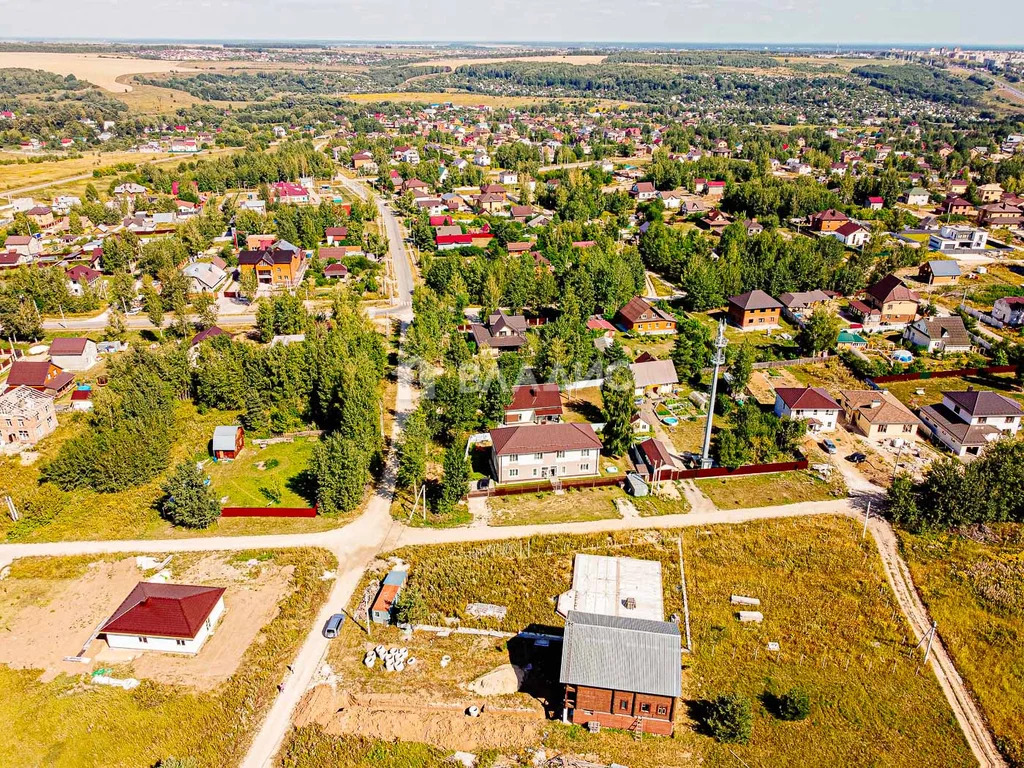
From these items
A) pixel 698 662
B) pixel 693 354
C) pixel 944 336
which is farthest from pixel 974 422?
pixel 698 662

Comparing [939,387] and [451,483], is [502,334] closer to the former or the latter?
[451,483]

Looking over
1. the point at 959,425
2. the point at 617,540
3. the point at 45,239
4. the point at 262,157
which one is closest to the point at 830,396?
the point at 959,425

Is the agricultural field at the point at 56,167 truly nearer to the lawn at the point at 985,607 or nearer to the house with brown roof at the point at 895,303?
the house with brown roof at the point at 895,303

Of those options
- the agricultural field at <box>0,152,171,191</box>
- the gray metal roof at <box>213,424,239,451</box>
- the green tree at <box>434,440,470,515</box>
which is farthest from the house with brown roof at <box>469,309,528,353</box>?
the agricultural field at <box>0,152,171,191</box>

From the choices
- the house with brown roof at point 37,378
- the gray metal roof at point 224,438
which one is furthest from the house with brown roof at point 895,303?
the house with brown roof at point 37,378

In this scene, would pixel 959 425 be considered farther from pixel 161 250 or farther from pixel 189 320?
pixel 161 250

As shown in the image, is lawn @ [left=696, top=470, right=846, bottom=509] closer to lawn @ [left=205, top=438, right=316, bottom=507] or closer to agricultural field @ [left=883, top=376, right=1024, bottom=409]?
agricultural field @ [left=883, top=376, right=1024, bottom=409]

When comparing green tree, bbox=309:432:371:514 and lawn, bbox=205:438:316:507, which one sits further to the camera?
lawn, bbox=205:438:316:507
